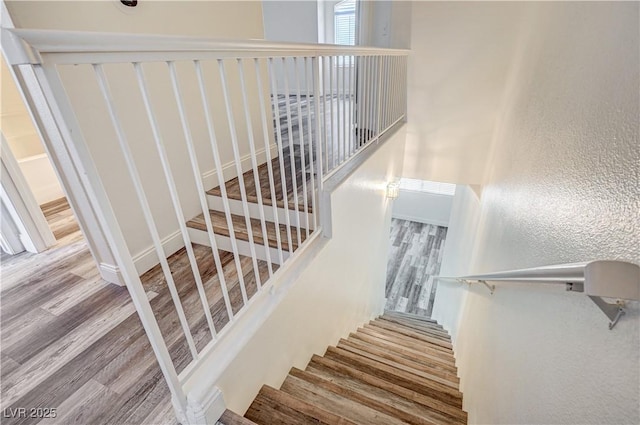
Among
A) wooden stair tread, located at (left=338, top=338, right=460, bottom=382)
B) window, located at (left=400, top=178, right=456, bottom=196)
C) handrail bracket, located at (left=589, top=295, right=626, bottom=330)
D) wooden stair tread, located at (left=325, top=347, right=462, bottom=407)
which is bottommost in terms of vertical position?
window, located at (left=400, top=178, right=456, bottom=196)

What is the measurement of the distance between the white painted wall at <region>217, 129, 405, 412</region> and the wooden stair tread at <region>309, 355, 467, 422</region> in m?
0.12

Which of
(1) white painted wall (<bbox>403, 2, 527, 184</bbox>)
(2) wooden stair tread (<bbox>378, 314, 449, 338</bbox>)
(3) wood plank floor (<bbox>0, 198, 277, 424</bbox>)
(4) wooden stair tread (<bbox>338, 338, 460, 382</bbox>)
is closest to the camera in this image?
(3) wood plank floor (<bbox>0, 198, 277, 424</bbox>)

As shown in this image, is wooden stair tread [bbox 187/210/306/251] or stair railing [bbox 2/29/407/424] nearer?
stair railing [bbox 2/29/407/424]

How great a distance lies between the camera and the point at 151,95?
1939 mm

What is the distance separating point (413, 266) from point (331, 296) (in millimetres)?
4696

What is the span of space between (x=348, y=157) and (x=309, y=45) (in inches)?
38.1

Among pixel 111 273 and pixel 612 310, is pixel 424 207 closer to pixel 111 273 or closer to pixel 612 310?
pixel 111 273

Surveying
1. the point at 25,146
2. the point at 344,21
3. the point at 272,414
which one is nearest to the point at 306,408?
the point at 272,414

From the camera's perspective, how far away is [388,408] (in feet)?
5.52

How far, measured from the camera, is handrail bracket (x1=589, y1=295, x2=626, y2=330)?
70 cm

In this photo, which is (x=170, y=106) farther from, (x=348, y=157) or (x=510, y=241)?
Answer: (x=510, y=241)

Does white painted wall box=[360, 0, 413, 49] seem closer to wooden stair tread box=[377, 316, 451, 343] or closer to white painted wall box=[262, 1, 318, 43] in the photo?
white painted wall box=[262, 1, 318, 43]

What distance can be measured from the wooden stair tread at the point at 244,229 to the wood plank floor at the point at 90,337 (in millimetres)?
174

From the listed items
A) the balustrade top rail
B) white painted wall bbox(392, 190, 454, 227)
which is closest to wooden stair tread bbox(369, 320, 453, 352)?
the balustrade top rail
